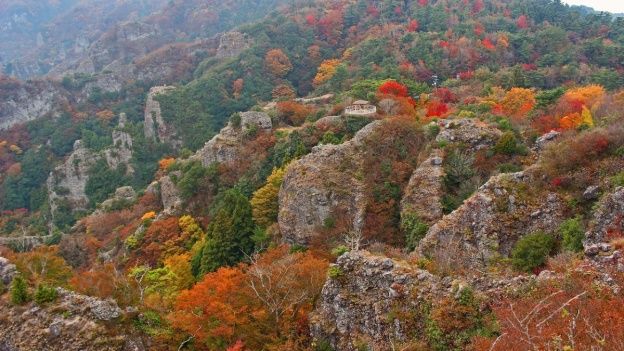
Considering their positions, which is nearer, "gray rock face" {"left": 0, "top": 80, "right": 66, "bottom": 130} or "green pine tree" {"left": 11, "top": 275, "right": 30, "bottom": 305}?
"green pine tree" {"left": 11, "top": 275, "right": 30, "bottom": 305}

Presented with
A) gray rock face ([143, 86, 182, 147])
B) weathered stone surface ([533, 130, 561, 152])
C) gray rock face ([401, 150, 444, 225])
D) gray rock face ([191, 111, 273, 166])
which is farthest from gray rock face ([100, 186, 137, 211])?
weathered stone surface ([533, 130, 561, 152])

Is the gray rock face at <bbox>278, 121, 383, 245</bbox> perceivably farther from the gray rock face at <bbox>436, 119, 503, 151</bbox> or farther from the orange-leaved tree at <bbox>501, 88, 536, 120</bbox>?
the orange-leaved tree at <bbox>501, 88, 536, 120</bbox>

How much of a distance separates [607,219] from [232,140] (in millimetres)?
32911

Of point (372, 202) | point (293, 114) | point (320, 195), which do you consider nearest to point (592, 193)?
point (372, 202)

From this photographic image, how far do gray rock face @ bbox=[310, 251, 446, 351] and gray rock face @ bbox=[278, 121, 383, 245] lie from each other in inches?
440

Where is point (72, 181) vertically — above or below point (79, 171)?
below

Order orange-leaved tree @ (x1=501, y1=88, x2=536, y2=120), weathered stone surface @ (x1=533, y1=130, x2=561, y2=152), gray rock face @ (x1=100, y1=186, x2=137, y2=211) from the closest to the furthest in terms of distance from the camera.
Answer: weathered stone surface @ (x1=533, y1=130, x2=561, y2=152) → orange-leaved tree @ (x1=501, y1=88, x2=536, y2=120) → gray rock face @ (x1=100, y1=186, x2=137, y2=211)

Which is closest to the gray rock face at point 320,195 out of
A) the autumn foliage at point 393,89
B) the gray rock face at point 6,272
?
the gray rock face at point 6,272

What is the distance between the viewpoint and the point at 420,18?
285 ft

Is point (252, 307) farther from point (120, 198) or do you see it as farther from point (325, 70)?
point (325, 70)

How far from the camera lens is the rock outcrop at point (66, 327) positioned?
60.6 ft

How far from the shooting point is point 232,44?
342ft

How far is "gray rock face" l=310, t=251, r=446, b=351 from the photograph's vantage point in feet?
55.7

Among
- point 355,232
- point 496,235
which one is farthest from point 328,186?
point 496,235
